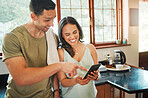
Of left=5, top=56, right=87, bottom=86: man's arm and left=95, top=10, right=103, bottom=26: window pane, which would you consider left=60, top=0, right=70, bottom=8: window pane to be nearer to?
left=95, top=10, right=103, bottom=26: window pane

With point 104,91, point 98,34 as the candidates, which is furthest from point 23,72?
point 98,34

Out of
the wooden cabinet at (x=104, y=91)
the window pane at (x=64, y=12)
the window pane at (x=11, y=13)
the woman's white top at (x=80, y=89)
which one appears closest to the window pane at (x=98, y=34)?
the window pane at (x=64, y=12)

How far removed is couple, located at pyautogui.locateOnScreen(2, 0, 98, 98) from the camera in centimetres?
95

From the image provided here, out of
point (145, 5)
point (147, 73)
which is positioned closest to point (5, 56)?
point (147, 73)

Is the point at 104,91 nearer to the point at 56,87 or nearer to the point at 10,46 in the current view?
the point at 56,87

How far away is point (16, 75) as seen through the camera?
93 cm

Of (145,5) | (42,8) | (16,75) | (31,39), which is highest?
(145,5)

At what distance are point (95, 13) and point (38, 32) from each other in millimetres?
1882

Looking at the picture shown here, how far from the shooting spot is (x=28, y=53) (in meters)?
1.09

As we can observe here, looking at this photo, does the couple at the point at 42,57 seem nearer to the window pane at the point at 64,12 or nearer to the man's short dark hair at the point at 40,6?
the man's short dark hair at the point at 40,6

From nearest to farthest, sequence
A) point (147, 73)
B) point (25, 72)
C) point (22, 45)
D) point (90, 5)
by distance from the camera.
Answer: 1. point (25, 72)
2. point (22, 45)
3. point (147, 73)
4. point (90, 5)

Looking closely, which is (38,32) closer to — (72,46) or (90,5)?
(72,46)

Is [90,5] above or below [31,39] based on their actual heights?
above

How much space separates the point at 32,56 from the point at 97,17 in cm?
202
